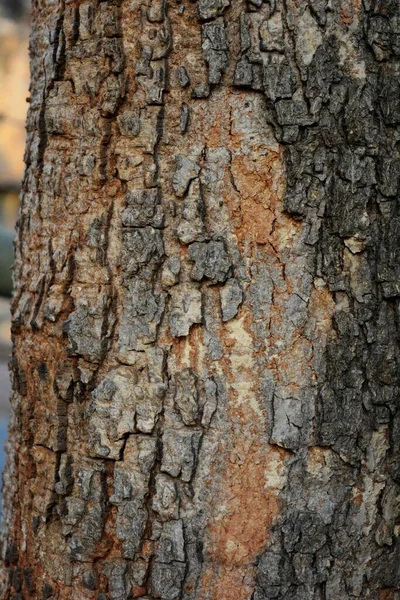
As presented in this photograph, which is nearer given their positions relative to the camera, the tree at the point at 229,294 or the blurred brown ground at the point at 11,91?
the tree at the point at 229,294

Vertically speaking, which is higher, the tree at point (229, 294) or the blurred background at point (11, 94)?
the blurred background at point (11, 94)

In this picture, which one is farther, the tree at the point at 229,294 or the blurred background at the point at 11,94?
the blurred background at the point at 11,94

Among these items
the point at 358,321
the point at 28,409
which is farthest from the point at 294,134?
the point at 28,409

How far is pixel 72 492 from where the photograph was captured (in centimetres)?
129

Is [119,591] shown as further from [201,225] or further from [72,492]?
[201,225]

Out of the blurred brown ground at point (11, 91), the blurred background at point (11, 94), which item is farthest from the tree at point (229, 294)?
the blurred brown ground at point (11, 91)

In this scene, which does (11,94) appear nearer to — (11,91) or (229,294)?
(11,91)

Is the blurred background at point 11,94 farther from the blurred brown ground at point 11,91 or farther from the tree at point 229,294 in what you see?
the tree at point 229,294

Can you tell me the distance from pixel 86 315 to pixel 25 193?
0.92 feet

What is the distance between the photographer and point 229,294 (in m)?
1.20

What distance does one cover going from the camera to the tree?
1.19m

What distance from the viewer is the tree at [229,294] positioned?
1.19 meters

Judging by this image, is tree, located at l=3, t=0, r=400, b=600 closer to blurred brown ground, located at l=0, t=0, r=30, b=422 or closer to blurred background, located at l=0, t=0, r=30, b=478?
blurred background, located at l=0, t=0, r=30, b=478

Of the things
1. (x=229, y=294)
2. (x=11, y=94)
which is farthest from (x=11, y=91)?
(x=229, y=294)
